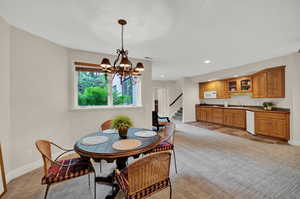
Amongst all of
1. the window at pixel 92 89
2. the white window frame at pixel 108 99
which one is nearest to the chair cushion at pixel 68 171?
the white window frame at pixel 108 99

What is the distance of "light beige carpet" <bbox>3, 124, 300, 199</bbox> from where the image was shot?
176cm

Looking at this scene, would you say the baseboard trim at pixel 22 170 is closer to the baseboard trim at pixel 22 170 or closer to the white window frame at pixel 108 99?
the baseboard trim at pixel 22 170

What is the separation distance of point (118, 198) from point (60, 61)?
3.01 m

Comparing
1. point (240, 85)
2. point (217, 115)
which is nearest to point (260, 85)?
point (240, 85)

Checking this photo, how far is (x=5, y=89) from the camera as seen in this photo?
A: 203cm

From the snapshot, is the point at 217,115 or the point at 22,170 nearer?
the point at 22,170

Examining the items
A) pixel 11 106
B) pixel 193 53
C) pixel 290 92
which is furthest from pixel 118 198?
pixel 290 92

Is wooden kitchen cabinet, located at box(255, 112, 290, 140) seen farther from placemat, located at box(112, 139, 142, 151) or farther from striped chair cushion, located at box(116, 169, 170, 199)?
placemat, located at box(112, 139, 142, 151)

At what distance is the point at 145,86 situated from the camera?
401cm

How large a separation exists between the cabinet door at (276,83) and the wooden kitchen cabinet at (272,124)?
669 mm

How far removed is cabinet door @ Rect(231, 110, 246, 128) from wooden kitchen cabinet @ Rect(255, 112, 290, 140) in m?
0.74

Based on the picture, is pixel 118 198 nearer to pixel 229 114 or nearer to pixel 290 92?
pixel 290 92

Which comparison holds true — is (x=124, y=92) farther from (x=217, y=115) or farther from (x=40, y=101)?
(x=217, y=115)

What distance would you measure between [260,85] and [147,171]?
5354mm
